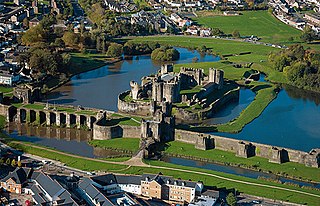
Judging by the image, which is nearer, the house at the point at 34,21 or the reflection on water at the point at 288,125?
the reflection on water at the point at 288,125

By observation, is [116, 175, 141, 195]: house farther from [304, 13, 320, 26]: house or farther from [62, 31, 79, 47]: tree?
[304, 13, 320, 26]: house

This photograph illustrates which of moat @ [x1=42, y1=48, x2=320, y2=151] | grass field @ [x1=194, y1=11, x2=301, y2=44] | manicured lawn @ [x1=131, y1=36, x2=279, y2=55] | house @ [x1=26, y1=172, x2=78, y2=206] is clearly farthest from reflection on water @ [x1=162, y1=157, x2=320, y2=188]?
grass field @ [x1=194, y1=11, x2=301, y2=44]

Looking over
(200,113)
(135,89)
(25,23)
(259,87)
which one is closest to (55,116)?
(135,89)

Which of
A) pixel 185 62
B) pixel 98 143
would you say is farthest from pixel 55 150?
pixel 185 62

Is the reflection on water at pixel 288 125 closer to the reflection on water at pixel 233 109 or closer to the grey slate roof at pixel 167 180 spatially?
the reflection on water at pixel 233 109

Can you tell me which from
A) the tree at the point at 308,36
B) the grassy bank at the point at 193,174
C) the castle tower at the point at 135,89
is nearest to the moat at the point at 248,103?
the castle tower at the point at 135,89
